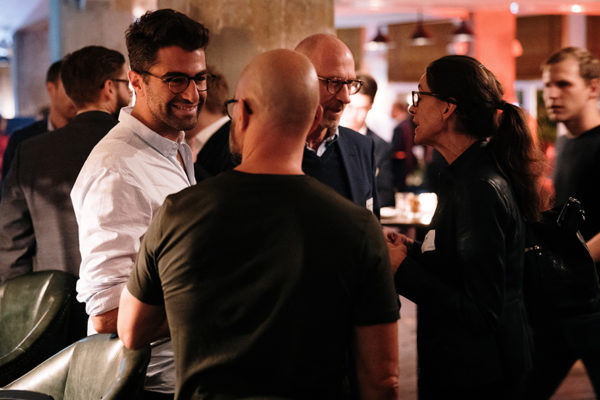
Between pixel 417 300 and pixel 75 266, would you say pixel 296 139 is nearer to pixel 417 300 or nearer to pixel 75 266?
pixel 417 300

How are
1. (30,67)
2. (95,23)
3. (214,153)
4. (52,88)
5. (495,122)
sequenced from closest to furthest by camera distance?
(495,122)
(214,153)
(52,88)
(95,23)
(30,67)

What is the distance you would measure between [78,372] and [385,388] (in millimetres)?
1012

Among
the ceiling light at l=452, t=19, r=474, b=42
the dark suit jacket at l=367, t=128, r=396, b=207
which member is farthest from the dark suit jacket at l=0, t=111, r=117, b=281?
the ceiling light at l=452, t=19, r=474, b=42

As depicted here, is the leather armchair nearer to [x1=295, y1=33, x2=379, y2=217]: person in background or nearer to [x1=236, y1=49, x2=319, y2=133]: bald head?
[x1=236, y1=49, x2=319, y2=133]: bald head

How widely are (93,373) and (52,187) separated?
112 centimetres

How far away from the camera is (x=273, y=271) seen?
1.38 metres

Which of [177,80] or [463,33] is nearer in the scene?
[177,80]

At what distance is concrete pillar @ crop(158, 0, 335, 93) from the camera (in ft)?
12.1

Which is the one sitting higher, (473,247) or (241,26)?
(241,26)

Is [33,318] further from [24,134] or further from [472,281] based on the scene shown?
[24,134]

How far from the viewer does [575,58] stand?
362 centimetres

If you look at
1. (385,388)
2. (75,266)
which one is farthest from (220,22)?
(385,388)

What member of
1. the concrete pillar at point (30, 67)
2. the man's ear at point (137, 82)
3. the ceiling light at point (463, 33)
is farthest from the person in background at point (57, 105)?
the concrete pillar at point (30, 67)

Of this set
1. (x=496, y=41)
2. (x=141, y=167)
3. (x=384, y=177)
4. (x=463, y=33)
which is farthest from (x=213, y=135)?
(x=496, y=41)
